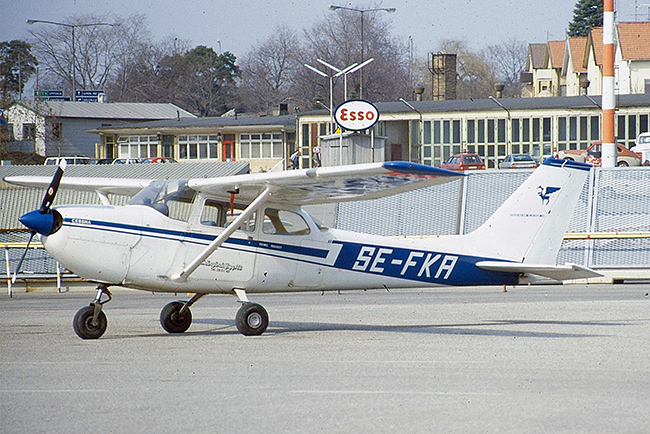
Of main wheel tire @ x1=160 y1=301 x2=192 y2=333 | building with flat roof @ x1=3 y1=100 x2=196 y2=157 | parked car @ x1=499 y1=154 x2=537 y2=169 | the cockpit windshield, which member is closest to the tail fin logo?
the cockpit windshield

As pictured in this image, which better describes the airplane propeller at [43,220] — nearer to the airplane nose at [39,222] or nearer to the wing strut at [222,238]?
the airplane nose at [39,222]

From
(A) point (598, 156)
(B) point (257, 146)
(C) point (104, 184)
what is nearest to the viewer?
(C) point (104, 184)

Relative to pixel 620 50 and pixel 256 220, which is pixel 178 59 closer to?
pixel 620 50

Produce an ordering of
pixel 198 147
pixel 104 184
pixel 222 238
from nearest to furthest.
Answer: pixel 222 238 < pixel 104 184 < pixel 198 147

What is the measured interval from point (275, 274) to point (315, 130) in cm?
4482

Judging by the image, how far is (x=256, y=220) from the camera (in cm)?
1132

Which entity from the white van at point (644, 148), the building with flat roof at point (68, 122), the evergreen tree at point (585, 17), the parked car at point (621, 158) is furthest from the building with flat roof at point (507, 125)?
the evergreen tree at point (585, 17)

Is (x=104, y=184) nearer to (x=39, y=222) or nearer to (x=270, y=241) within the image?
(x=39, y=222)

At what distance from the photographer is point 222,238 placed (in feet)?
35.2

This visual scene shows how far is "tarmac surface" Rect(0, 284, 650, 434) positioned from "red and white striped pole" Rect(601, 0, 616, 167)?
1283cm

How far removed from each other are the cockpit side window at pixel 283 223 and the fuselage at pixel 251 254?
0.01 metres

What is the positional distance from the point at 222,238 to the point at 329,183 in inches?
59.7

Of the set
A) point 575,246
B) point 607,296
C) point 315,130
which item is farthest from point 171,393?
point 315,130

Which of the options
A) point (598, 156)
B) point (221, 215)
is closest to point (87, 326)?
point (221, 215)
